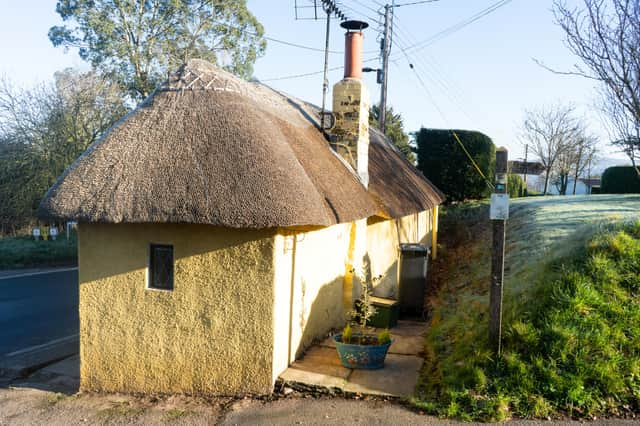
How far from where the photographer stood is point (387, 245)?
12523mm

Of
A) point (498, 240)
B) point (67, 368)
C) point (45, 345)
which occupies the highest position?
point (498, 240)

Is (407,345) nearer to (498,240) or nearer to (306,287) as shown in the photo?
(306,287)

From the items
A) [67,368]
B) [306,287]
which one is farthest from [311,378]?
[67,368]

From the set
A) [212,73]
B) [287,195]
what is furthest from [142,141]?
[287,195]

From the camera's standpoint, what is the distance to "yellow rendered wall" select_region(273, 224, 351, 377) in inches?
274

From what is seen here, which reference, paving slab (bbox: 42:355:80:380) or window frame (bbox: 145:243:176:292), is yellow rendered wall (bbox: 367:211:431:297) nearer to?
window frame (bbox: 145:243:176:292)

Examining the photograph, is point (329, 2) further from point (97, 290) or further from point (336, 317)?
point (97, 290)

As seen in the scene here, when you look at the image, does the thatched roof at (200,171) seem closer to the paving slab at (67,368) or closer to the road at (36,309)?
the paving slab at (67,368)

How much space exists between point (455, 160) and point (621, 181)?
34.3 feet

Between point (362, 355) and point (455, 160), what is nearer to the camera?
point (362, 355)

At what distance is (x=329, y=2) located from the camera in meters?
11.0

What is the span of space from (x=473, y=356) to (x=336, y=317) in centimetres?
321

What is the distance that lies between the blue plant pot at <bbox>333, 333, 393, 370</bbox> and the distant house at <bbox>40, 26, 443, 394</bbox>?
0.77 m

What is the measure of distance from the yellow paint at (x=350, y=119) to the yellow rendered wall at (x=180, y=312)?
160 inches
